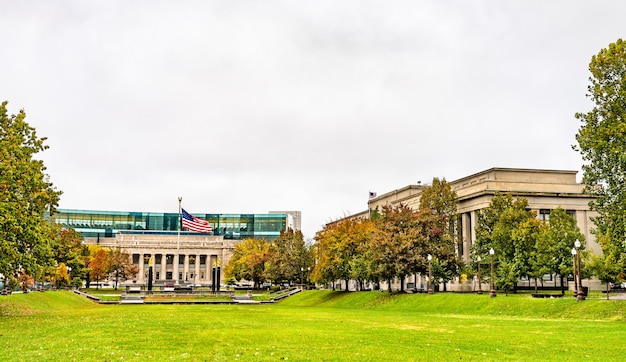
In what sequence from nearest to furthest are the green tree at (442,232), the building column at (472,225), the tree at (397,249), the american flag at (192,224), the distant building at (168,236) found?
the tree at (397,249), the green tree at (442,232), the building column at (472,225), the american flag at (192,224), the distant building at (168,236)

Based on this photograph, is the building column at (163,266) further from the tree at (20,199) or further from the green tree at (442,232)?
the tree at (20,199)

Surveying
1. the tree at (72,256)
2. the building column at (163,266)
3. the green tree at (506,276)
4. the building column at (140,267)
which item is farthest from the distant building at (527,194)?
the building column at (140,267)

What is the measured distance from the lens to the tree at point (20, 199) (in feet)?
109

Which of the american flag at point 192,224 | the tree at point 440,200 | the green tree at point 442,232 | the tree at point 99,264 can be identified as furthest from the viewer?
the tree at point 99,264

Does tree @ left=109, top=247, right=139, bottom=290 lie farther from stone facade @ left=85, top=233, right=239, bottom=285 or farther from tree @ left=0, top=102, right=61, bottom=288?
tree @ left=0, top=102, right=61, bottom=288

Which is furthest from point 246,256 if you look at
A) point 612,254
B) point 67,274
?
point 612,254

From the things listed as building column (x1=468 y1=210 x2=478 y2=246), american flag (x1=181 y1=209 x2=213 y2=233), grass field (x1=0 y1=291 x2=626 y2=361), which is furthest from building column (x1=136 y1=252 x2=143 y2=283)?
grass field (x1=0 y1=291 x2=626 y2=361)

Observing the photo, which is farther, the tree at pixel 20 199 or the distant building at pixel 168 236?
the distant building at pixel 168 236

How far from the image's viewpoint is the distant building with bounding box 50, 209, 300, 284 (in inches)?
6417

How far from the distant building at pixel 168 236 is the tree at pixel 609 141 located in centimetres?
11700

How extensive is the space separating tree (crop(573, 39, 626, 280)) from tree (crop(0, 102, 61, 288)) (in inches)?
1326

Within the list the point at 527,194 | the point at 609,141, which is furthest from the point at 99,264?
the point at 609,141

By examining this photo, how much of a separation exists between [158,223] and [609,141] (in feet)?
559

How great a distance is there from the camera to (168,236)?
168875 millimetres
